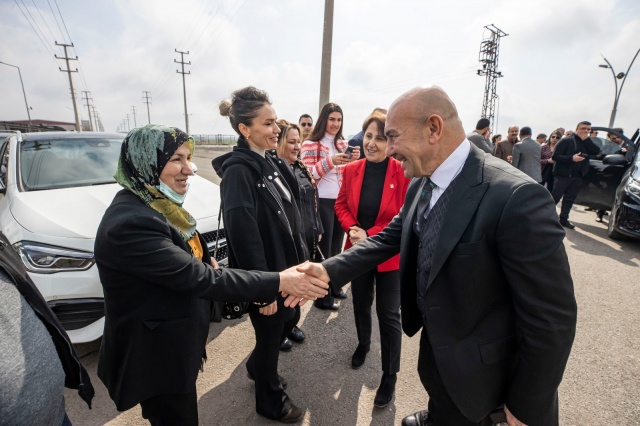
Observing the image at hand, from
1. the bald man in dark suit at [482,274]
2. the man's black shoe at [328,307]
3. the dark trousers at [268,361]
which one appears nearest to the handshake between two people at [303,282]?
the dark trousers at [268,361]

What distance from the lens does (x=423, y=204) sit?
1609mm

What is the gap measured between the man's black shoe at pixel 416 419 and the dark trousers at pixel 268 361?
2.63ft

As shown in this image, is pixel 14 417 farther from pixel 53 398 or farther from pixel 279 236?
pixel 279 236

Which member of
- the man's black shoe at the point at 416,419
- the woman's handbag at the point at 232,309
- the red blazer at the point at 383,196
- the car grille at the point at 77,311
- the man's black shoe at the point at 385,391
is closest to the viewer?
the woman's handbag at the point at 232,309

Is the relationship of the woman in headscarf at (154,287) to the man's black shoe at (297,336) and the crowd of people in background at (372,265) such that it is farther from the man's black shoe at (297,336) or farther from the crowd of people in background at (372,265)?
the man's black shoe at (297,336)

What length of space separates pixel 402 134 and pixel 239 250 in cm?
114

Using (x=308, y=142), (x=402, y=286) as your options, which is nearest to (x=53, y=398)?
(x=402, y=286)

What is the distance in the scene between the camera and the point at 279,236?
2.09 meters

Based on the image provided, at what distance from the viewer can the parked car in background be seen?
8.03ft

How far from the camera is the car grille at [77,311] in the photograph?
2.46 meters

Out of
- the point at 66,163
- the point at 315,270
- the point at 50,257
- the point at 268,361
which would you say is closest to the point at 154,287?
the point at 315,270

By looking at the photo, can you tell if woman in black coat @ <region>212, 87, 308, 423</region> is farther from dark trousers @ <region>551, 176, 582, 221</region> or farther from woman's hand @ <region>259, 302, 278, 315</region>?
dark trousers @ <region>551, 176, 582, 221</region>

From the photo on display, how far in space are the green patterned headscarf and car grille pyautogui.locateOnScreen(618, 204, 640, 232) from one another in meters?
6.89

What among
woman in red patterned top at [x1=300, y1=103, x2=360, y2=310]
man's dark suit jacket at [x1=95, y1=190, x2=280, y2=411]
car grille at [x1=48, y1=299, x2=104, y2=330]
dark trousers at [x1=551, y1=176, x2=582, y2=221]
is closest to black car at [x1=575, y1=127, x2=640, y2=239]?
dark trousers at [x1=551, y1=176, x2=582, y2=221]
